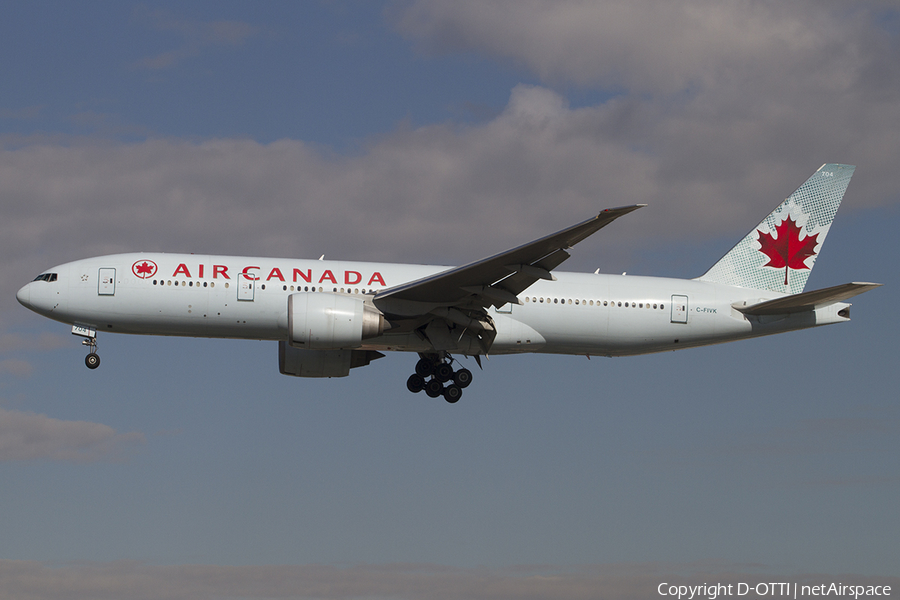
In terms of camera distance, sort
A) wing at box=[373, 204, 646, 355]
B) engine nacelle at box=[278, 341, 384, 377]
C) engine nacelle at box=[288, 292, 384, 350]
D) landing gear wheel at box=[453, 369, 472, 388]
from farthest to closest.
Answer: engine nacelle at box=[278, 341, 384, 377]
landing gear wheel at box=[453, 369, 472, 388]
engine nacelle at box=[288, 292, 384, 350]
wing at box=[373, 204, 646, 355]

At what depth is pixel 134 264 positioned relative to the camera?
93.5 ft

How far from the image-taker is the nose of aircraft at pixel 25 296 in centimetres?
2878

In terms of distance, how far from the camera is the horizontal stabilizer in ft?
92.1

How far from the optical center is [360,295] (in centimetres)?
2909

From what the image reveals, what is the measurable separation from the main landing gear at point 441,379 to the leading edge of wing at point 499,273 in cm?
347

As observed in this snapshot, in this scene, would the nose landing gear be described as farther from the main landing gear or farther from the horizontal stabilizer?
the horizontal stabilizer

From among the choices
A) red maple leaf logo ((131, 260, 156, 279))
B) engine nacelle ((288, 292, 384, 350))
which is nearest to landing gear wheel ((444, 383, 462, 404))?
engine nacelle ((288, 292, 384, 350))

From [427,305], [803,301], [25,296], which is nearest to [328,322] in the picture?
[427,305]

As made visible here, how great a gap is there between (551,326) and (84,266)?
13.8 meters

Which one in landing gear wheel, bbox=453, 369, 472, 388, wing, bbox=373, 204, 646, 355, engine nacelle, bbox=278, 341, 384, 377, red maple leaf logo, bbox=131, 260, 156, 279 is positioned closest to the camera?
wing, bbox=373, 204, 646, 355

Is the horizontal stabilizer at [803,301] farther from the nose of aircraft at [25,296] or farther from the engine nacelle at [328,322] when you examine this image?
the nose of aircraft at [25,296]

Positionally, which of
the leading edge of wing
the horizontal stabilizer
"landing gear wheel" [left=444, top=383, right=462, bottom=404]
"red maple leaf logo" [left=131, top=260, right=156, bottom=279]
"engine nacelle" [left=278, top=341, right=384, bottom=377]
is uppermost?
"red maple leaf logo" [left=131, top=260, right=156, bottom=279]

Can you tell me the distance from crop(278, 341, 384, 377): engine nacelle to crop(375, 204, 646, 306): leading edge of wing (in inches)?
181

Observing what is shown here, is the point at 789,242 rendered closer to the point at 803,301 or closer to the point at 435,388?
the point at 803,301
